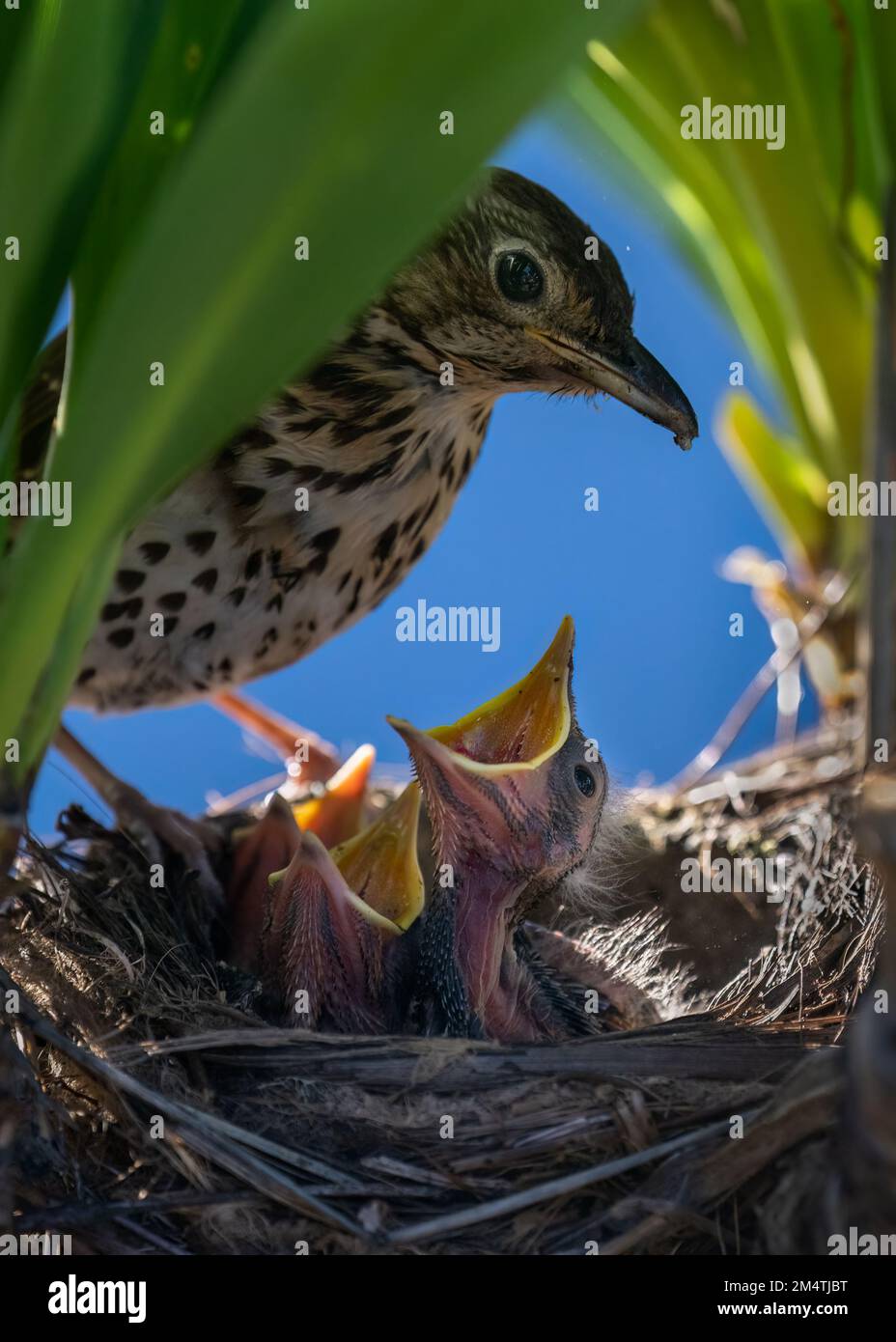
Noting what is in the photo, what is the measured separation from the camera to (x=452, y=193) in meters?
0.67

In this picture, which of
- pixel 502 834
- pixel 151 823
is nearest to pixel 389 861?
pixel 502 834

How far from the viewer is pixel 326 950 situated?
136cm

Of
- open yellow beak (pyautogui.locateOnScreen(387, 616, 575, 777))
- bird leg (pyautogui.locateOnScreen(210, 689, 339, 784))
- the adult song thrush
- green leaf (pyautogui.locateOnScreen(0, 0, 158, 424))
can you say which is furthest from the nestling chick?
bird leg (pyautogui.locateOnScreen(210, 689, 339, 784))

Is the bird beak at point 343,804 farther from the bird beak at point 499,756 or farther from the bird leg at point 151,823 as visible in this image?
the bird beak at point 499,756

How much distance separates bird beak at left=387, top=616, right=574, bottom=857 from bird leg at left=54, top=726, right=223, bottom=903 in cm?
36

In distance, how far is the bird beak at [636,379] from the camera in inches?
51.9

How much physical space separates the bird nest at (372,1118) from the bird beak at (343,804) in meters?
0.28

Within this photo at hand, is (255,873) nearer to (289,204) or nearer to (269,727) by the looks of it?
(269,727)

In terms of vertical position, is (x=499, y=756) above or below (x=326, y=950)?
above

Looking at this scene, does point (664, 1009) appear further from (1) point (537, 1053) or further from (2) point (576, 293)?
(2) point (576, 293)

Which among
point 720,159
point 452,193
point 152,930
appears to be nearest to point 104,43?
point 452,193

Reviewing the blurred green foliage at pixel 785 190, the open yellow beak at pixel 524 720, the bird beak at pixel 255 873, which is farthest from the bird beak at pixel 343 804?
the blurred green foliage at pixel 785 190

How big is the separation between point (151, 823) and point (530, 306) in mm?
741
